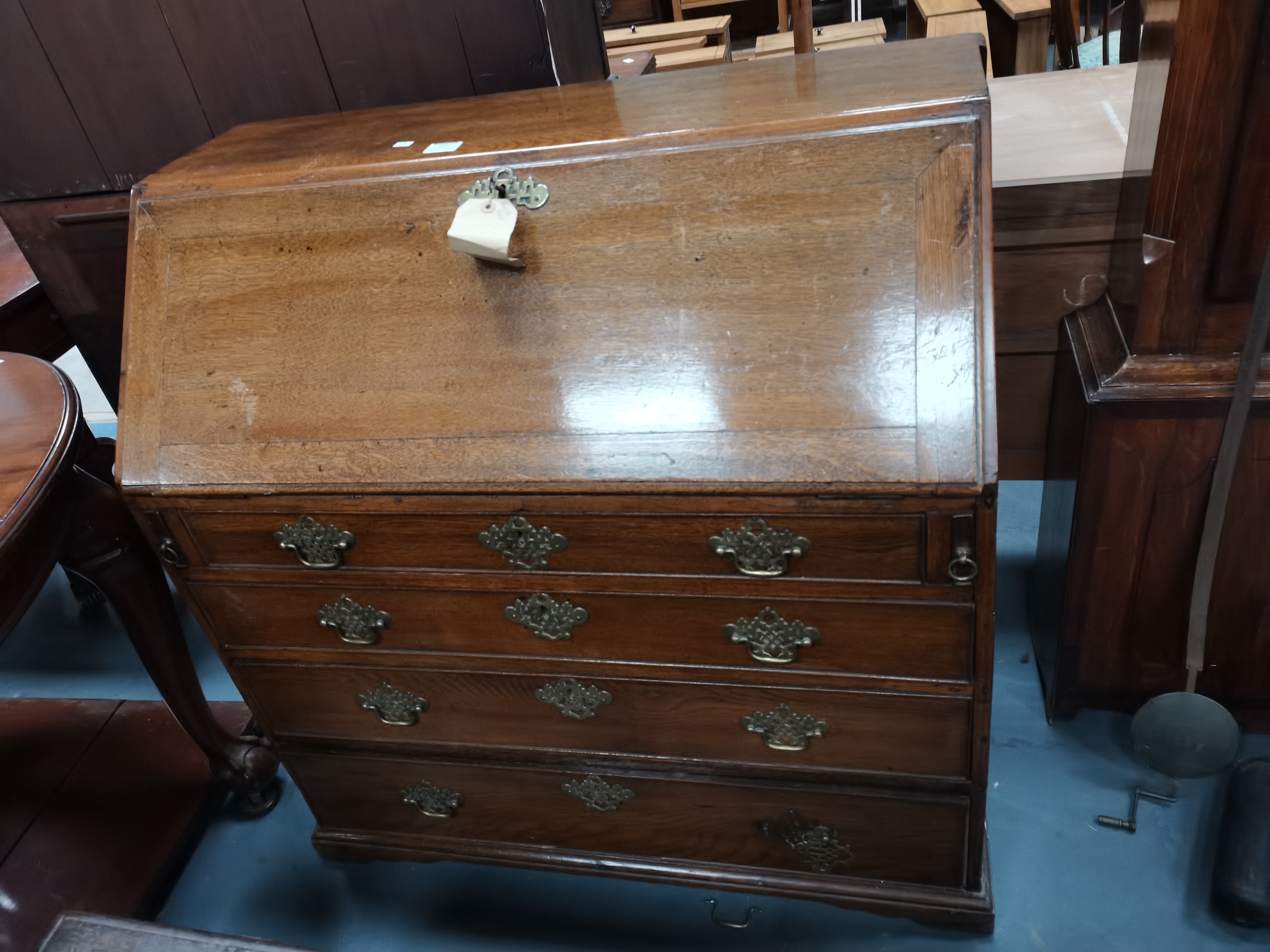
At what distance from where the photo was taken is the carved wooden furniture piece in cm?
124

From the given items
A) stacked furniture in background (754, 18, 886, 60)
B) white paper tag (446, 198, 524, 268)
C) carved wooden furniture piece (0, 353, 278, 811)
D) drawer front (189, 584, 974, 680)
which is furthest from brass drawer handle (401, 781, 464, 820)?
stacked furniture in background (754, 18, 886, 60)

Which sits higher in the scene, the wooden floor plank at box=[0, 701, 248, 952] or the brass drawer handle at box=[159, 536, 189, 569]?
the brass drawer handle at box=[159, 536, 189, 569]

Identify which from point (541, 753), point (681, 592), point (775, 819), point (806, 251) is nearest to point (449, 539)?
point (681, 592)

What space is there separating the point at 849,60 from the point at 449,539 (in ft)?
3.01

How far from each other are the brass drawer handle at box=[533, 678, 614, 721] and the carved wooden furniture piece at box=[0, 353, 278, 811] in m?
0.72

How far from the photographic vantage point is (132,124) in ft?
5.68

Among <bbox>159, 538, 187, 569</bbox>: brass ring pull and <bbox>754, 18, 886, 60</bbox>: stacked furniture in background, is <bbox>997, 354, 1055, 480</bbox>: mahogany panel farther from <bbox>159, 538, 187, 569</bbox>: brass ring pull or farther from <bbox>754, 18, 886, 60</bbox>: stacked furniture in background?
<bbox>754, 18, 886, 60</bbox>: stacked furniture in background

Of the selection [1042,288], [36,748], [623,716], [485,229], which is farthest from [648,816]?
[36,748]

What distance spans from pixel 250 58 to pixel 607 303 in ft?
3.28

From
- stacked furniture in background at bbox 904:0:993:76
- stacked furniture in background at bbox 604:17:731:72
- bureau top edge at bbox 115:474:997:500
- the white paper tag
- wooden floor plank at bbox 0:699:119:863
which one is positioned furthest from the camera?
stacked furniture in background at bbox 604:17:731:72

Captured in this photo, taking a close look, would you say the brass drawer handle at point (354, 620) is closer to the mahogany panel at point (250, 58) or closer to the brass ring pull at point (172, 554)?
the brass ring pull at point (172, 554)

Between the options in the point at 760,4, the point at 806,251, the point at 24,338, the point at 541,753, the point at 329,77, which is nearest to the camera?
the point at 806,251

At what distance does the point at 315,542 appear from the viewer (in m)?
1.23

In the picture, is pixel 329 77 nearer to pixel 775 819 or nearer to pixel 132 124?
pixel 132 124
